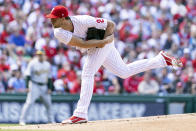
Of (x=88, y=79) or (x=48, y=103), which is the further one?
(x=48, y=103)

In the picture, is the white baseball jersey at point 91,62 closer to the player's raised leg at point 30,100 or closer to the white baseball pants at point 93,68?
the white baseball pants at point 93,68

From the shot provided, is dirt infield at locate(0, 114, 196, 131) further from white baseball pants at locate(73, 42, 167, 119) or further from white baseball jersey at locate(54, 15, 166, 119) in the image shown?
white baseball jersey at locate(54, 15, 166, 119)

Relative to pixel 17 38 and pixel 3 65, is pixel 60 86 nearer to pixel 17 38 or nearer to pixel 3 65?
pixel 3 65

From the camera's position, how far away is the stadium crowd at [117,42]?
15906 mm

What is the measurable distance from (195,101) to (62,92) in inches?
147

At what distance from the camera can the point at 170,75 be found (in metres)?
16.5

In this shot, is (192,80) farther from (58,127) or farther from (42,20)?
(58,127)

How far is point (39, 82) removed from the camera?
1462cm

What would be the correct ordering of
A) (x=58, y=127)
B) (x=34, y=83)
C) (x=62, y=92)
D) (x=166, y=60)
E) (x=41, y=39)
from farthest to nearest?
(x=41, y=39) < (x=62, y=92) < (x=34, y=83) < (x=166, y=60) < (x=58, y=127)

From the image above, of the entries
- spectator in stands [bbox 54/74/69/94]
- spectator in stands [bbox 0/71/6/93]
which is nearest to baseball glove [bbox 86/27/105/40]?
spectator in stands [bbox 54/74/69/94]

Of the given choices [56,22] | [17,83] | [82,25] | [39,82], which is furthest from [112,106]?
[56,22]

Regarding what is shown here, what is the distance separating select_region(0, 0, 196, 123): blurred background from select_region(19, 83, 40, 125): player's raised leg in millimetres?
1016

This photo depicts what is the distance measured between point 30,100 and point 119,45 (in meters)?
4.31

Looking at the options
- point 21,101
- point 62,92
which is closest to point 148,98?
point 62,92
